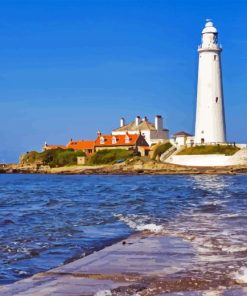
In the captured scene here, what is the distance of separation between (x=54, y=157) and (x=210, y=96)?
29.2m

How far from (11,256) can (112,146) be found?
240 ft

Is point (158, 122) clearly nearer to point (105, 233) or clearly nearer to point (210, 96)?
point (210, 96)

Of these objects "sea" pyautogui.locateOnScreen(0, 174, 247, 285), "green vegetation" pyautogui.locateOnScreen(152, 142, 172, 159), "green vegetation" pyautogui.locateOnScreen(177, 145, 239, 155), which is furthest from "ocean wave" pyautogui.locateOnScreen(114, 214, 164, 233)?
"green vegetation" pyautogui.locateOnScreen(152, 142, 172, 159)

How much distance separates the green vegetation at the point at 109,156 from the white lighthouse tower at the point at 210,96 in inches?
508

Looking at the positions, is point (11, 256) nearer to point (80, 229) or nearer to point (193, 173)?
point (80, 229)

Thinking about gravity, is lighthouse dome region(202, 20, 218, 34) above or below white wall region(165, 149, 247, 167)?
above

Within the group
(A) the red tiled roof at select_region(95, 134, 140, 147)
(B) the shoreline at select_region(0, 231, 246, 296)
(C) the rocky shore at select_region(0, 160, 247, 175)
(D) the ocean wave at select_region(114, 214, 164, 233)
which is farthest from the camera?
(A) the red tiled roof at select_region(95, 134, 140, 147)

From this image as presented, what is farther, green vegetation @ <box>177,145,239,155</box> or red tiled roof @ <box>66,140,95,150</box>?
red tiled roof @ <box>66,140,95,150</box>

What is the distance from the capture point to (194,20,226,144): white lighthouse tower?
67.6 meters

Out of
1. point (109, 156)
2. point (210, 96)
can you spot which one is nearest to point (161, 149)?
point (109, 156)

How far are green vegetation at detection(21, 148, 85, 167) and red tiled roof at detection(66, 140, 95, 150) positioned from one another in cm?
186

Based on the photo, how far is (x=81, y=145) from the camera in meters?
89.7

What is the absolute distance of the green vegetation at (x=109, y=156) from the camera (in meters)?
79.1

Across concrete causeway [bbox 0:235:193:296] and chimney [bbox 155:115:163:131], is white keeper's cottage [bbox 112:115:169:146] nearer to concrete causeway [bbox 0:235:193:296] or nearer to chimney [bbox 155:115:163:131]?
chimney [bbox 155:115:163:131]
